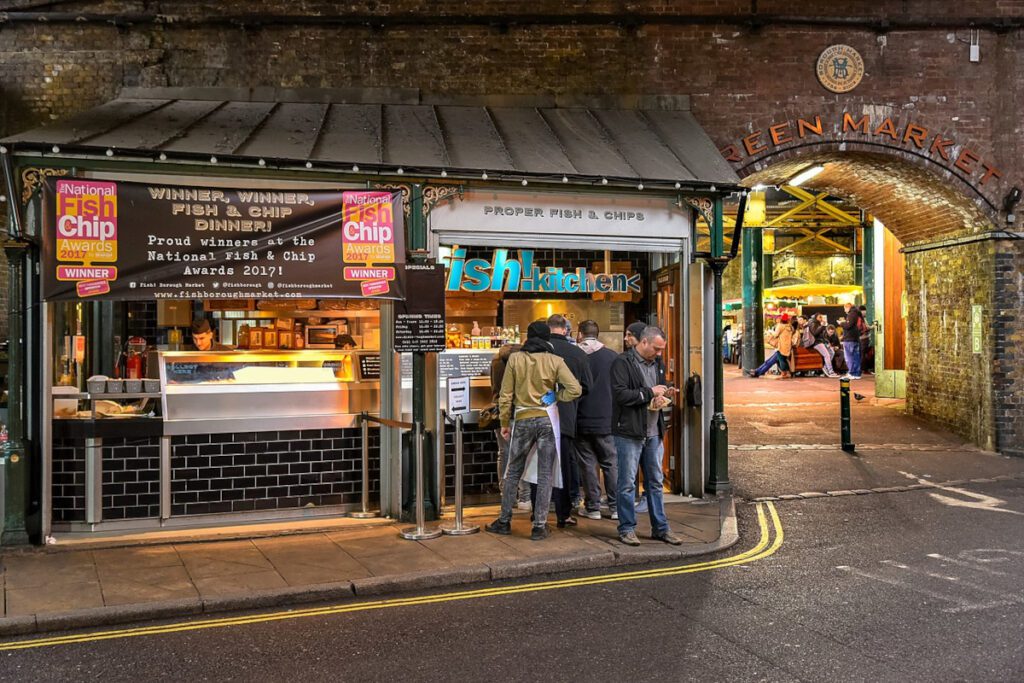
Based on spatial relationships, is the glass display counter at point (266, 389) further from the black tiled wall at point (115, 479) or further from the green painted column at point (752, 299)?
the green painted column at point (752, 299)

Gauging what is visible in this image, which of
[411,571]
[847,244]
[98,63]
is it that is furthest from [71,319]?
[847,244]

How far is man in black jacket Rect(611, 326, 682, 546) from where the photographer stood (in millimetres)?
7625

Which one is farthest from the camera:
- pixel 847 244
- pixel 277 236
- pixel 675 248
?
pixel 847 244

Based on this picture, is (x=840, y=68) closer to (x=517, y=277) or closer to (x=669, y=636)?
(x=517, y=277)

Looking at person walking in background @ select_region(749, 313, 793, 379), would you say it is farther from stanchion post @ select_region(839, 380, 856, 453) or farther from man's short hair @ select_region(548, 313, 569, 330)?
man's short hair @ select_region(548, 313, 569, 330)

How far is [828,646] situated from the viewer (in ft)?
17.3

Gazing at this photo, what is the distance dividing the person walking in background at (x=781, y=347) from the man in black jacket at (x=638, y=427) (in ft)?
57.7

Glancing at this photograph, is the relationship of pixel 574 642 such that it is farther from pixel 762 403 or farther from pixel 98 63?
pixel 762 403

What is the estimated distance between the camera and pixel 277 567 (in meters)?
7.07

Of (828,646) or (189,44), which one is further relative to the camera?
(189,44)

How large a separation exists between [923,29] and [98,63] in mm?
10795

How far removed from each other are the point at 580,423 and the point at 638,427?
885 mm

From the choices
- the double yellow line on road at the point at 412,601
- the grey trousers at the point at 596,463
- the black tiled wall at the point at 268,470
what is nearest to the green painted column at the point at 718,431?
the grey trousers at the point at 596,463

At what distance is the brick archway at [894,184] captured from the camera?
11961 mm
